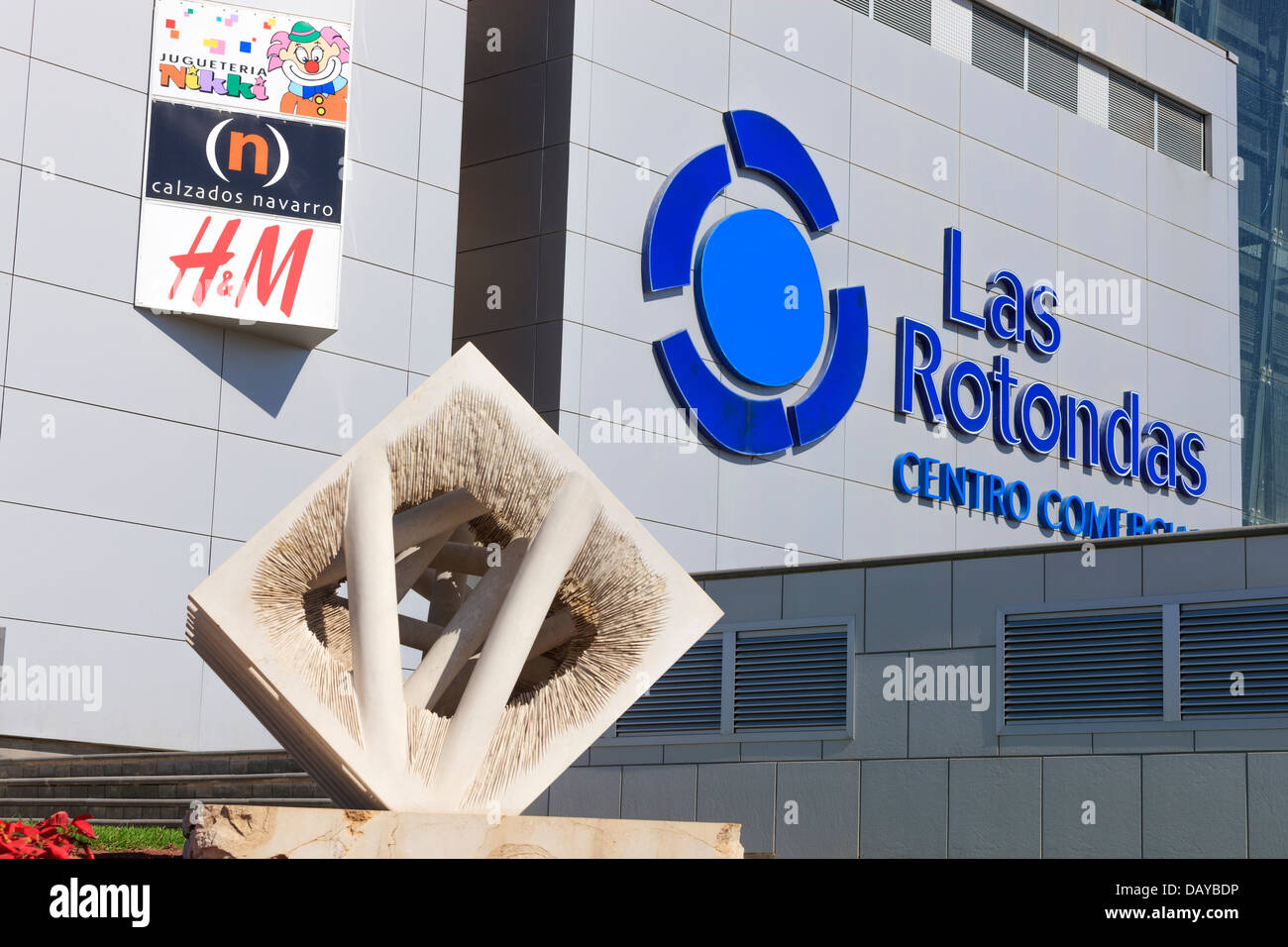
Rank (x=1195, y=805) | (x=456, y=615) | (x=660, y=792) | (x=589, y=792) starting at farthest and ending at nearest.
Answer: (x=589, y=792) < (x=660, y=792) < (x=1195, y=805) < (x=456, y=615)

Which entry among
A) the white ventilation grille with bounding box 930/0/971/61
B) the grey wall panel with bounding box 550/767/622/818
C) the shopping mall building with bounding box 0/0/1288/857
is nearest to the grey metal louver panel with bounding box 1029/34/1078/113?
the shopping mall building with bounding box 0/0/1288/857

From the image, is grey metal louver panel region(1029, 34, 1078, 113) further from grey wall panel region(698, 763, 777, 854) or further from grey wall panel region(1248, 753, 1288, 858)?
grey wall panel region(1248, 753, 1288, 858)

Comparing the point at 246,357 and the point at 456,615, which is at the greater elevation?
the point at 246,357

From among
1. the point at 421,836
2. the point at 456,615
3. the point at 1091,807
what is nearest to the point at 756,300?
the point at 1091,807

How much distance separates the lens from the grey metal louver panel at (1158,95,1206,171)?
123 feet

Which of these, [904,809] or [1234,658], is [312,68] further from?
[1234,658]

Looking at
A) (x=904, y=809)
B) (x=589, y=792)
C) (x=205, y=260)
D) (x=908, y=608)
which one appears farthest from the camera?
(x=205, y=260)

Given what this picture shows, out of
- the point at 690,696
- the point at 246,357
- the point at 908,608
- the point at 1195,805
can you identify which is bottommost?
the point at 1195,805

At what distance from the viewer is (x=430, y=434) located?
37.4 ft

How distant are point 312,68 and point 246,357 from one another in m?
4.21

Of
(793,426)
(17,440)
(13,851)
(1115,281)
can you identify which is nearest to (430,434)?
(13,851)

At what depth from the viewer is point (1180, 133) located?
124 feet

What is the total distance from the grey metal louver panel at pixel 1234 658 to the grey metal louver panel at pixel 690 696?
5.24 meters
